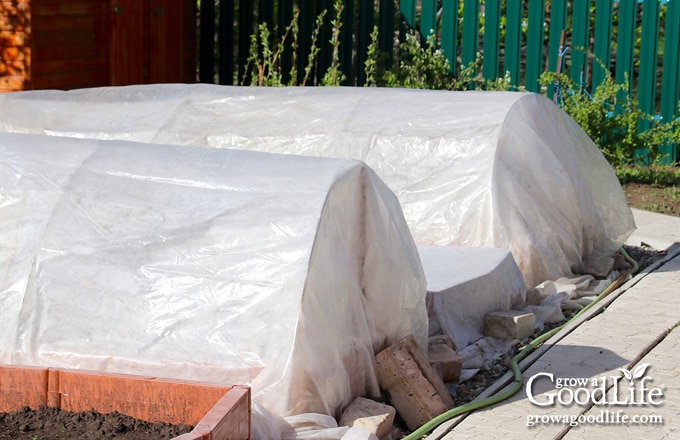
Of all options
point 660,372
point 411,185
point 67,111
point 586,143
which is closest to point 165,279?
point 660,372

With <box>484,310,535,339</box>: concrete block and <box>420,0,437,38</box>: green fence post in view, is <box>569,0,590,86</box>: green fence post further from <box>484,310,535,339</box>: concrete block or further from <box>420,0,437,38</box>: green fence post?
<box>484,310,535,339</box>: concrete block

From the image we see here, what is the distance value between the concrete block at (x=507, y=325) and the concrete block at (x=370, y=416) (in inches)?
59.9

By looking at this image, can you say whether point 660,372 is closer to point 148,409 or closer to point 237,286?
point 237,286

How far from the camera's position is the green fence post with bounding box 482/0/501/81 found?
1151cm

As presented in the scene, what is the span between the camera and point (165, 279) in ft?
14.6

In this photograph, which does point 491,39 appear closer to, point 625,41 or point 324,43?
point 625,41

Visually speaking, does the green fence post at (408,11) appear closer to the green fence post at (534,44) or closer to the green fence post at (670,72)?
the green fence post at (534,44)

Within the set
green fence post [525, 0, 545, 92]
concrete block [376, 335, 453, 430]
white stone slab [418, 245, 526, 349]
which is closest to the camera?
concrete block [376, 335, 453, 430]

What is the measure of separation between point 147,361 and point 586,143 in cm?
452

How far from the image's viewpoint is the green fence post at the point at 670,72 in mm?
10953

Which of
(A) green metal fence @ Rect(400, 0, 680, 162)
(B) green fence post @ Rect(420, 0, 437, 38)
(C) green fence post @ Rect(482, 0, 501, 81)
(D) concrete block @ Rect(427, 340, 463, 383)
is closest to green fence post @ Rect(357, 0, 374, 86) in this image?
(A) green metal fence @ Rect(400, 0, 680, 162)

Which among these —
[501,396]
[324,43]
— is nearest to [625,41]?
[324,43]

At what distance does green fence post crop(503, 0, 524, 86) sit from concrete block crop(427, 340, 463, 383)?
6.70 meters

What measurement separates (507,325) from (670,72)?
19.9 feet
